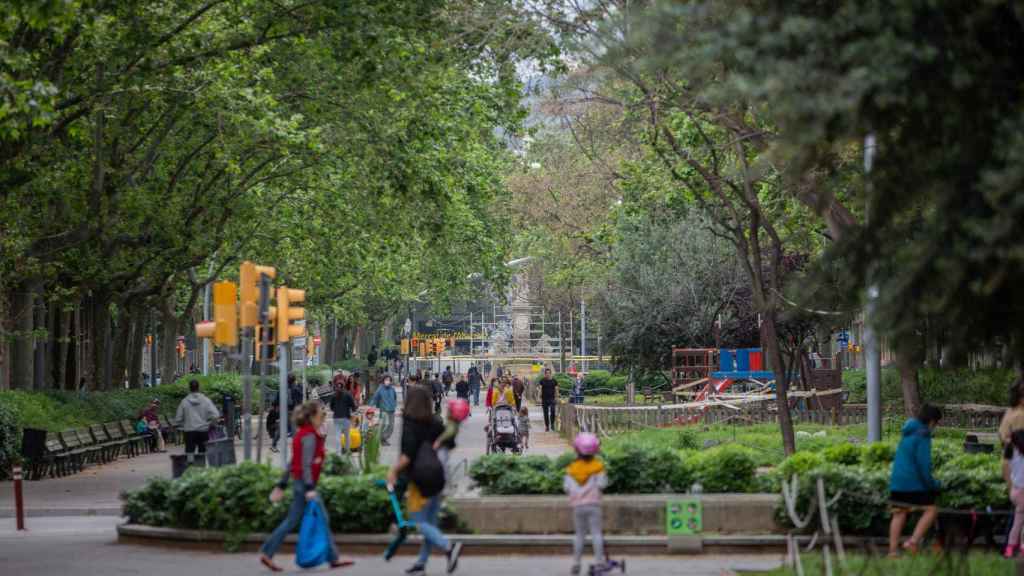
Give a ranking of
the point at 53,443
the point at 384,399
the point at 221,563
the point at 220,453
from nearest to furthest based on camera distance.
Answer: the point at 221,563 < the point at 220,453 < the point at 53,443 < the point at 384,399

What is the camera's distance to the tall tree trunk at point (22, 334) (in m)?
37.0

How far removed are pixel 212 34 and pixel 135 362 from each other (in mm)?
27902

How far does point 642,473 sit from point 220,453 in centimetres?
568

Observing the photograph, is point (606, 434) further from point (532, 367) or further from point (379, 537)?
point (532, 367)

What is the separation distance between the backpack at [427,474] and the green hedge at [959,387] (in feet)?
81.9

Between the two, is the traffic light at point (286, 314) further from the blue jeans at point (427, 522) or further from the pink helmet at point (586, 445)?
the pink helmet at point (586, 445)

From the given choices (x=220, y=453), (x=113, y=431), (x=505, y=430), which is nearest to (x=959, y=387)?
(x=505, y=430)

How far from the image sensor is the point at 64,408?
3400 cm

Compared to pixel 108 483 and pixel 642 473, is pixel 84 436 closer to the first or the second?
pixel 108 483

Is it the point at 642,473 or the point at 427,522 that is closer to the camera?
the point at 427,522

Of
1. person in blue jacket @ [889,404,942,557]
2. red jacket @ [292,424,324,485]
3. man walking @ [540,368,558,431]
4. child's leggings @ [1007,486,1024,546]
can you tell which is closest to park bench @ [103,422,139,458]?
man walking @ [540,368,558,431]

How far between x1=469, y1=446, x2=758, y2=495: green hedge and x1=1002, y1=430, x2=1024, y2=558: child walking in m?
3.17

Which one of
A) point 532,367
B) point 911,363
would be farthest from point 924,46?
point 532,367

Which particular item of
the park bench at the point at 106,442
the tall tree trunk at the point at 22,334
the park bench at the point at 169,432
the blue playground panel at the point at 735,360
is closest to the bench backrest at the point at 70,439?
the park bench at the point at 106,442
